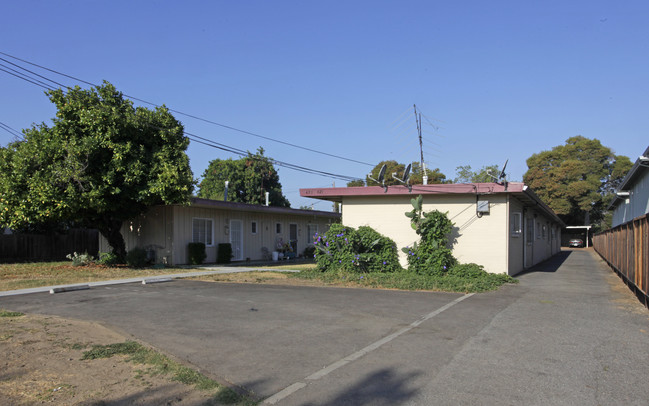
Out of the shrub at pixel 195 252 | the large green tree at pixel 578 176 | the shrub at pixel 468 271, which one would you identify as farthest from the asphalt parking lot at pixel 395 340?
the large green tree at pixel 578 176

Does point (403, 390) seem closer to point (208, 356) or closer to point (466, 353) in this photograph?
point (466, 353)

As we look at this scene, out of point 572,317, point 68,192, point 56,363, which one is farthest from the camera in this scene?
point 68,192

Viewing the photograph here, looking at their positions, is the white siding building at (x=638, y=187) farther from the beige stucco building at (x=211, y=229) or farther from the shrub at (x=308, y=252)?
the shrub at (x=308, y=252)

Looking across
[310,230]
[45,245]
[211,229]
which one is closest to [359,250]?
[211,229]

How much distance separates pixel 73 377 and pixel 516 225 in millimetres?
15153

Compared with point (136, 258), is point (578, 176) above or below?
above

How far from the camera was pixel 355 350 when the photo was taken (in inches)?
251

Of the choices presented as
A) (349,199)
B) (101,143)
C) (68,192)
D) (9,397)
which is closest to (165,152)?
(101,143)

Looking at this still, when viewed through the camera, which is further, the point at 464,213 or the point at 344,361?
the point at 464,213

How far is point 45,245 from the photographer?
25.5 m

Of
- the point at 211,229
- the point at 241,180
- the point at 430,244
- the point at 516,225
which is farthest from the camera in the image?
the point at 241,180

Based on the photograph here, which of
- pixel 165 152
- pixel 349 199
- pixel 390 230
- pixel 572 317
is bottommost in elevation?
pixel 572 317

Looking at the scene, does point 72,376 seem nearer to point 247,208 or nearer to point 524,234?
point 524,234

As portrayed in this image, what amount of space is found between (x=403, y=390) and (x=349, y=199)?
1253cm
